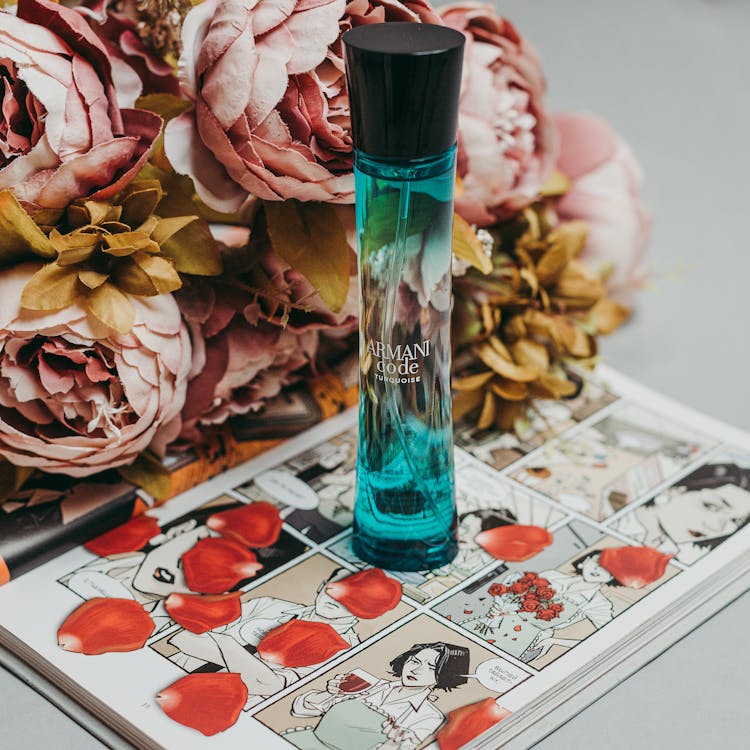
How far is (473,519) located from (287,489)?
0.11 meters

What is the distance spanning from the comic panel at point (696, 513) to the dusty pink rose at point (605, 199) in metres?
0.18

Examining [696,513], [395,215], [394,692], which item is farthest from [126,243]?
[696,513]

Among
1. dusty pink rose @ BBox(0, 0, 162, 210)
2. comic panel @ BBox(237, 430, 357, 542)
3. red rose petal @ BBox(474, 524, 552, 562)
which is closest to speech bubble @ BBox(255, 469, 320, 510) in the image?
comic panel @ BBox(237, 430, 357, 542)

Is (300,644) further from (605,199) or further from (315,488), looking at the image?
(605,199)

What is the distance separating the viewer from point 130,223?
1.99 feet

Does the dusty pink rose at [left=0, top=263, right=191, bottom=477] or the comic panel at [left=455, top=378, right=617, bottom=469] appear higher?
the dusty pink rose at [left=0, top=263, right=191, bottom=477]

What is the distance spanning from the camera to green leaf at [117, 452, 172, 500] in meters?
0.67

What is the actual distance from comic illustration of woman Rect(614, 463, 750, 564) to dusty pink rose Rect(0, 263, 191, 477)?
270mm

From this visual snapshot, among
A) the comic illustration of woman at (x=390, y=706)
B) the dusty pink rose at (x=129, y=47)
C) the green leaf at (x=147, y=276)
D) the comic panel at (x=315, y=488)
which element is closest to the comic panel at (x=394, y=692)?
the comic illustration of woman at (x=390, y=706)

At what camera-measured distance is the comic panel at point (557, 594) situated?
1.95 ft

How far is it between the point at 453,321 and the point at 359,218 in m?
0.21

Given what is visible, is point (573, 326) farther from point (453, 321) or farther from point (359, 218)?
point (359, 218)

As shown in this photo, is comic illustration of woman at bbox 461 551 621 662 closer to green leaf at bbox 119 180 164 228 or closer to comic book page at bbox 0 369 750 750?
comic book page at bbox 0 369 750 750

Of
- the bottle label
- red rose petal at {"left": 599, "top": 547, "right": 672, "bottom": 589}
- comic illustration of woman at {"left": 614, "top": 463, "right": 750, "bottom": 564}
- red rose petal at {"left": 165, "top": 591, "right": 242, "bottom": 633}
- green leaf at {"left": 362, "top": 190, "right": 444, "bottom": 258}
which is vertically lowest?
red rose petal at {"left": 165, "top": 591, "right": 242, "bottom": 633}
